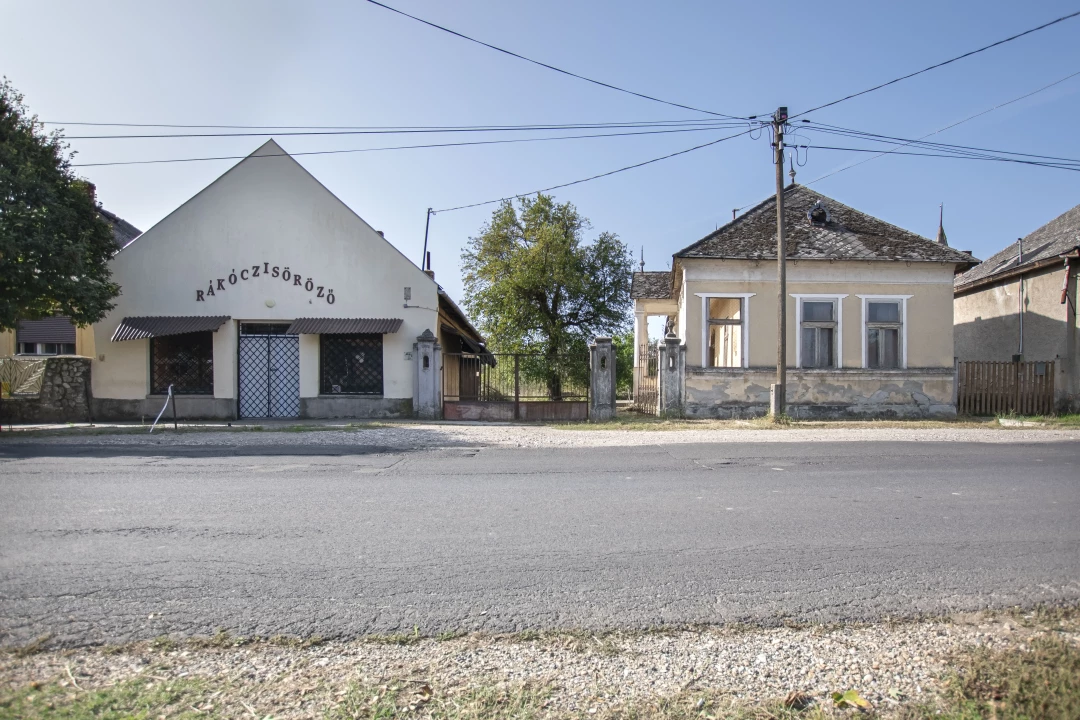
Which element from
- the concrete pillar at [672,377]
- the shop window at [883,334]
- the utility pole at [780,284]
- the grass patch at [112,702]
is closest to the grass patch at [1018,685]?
the grass patch at [112,702]

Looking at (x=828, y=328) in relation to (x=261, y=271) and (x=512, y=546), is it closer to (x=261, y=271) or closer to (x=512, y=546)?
(x=512, y=546)

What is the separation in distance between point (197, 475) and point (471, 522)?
14.2 ft

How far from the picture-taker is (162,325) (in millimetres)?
16703

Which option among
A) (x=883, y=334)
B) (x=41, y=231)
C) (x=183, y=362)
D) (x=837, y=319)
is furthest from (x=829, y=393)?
(x=41, y=231)

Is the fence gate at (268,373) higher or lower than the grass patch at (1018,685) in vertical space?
higher

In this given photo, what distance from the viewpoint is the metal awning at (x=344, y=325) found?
648 inches

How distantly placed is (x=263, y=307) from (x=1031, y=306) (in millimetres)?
22008

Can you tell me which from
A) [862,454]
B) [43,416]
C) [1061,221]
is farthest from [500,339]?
[1061,221]

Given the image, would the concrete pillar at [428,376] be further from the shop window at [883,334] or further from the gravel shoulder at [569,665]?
the gravel shoulder at [569,665]

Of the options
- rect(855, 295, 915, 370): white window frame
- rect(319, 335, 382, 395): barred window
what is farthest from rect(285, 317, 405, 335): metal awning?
rect(855, 295, 915, 370): white window frame

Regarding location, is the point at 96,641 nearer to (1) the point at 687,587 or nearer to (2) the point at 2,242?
(1) the point at 687,587

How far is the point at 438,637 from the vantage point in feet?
11.1

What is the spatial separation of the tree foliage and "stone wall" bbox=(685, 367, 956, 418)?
8.86 m

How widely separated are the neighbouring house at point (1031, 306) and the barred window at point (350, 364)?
17845mm
